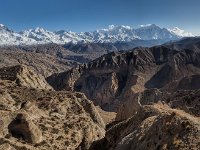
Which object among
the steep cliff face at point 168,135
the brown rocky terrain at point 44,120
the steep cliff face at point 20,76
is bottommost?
the brown rocky terrain at point 44,120

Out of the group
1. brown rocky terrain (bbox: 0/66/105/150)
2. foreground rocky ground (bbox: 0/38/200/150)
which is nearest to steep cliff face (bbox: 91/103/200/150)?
foreground rocky ground (bbox: 0/38/200/150)

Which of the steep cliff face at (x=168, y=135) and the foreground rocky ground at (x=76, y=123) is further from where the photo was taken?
the foreground rocky ground at (x=76, y=123)

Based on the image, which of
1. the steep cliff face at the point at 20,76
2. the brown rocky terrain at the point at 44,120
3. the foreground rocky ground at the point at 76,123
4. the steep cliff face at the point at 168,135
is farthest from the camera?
the steep cliff face at the point at 20,76

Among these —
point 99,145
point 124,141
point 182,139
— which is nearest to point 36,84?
point 99,145

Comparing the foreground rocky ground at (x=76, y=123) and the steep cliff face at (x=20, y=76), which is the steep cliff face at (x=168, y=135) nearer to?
the foreground rocky ground at (x=76, y=123)

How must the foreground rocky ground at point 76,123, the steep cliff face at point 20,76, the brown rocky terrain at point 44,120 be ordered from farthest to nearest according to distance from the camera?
the steep cliff face at point 20,76 → the brown rocky terrain at point 44,120 → the foreground rocky ground at point 76,123

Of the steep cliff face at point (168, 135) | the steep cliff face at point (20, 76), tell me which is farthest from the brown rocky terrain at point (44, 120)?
the steep cliff face at point (168, 135)

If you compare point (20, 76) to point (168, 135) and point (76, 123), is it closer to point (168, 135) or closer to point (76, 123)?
point (76, 123)

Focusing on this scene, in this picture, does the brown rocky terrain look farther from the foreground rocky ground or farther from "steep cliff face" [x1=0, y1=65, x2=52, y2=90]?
"steep cliff face" [x1=0, y1=65, x2=52, y2=90]

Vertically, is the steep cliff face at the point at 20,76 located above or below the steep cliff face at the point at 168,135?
above
